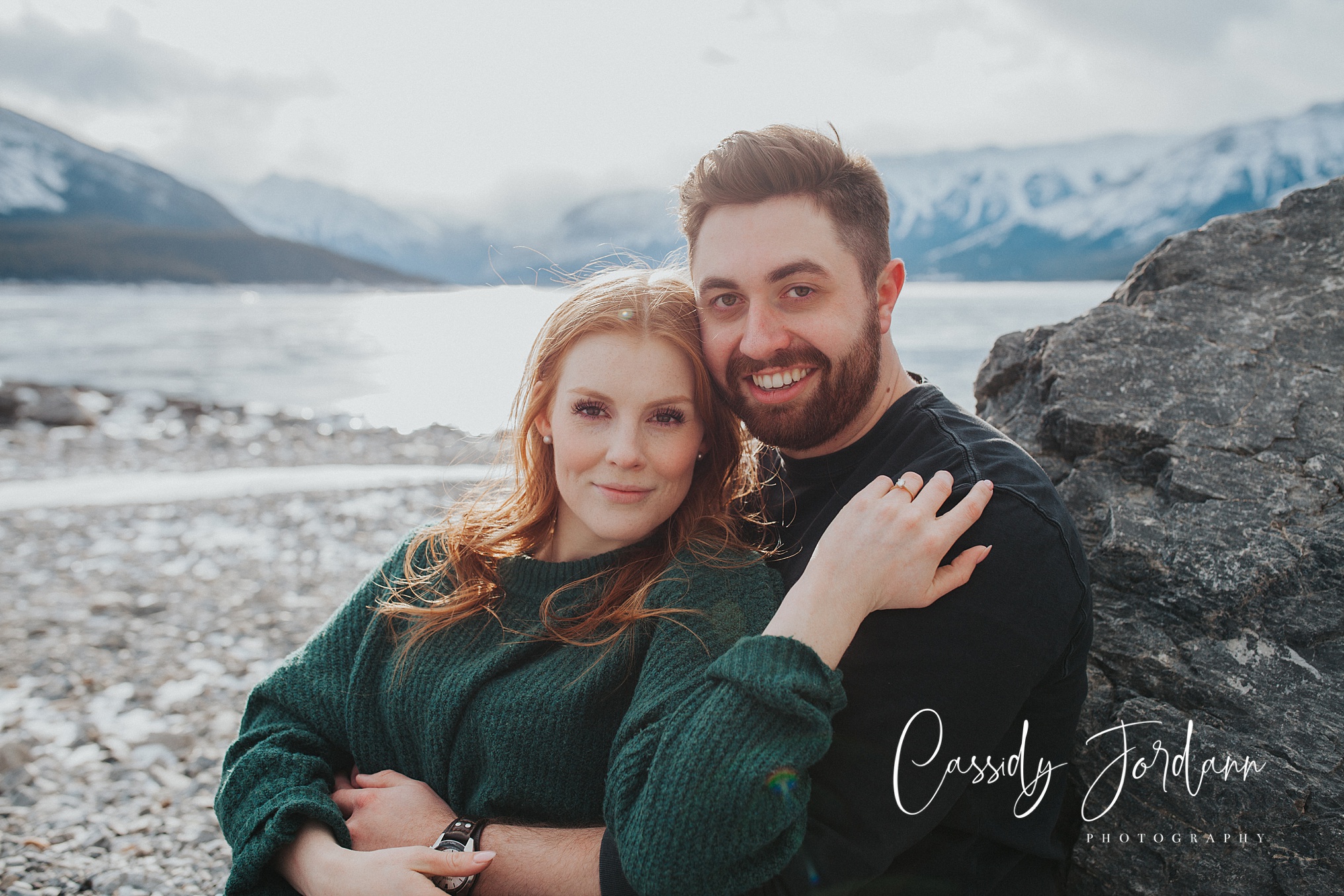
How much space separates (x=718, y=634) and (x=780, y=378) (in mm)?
1024

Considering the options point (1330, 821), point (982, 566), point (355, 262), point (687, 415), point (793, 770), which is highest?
point (355, 262)

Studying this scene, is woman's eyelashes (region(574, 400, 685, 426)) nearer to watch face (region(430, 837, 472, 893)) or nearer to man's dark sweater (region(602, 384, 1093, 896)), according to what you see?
man's dark sweater (region(602, 384, 1093, 896))

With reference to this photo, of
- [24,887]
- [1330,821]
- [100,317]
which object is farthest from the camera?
[100,317]

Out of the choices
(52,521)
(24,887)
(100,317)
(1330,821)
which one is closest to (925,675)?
(1330,821)

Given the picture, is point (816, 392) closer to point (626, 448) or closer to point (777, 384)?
point (777, 384)

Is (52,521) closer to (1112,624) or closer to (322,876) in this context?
(322,876)

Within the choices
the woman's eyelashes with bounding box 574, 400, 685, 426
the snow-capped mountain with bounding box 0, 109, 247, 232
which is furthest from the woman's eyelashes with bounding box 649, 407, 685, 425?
the snow-capped mountain with bounding box 0, 109, 247, 232

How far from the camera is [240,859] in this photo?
2543mm

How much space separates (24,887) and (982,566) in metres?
4.28

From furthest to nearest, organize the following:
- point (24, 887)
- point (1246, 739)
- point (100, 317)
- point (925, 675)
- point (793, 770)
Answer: point (100, 317), point (24, 887), point (1246, 739), point (925, 675), point (793, 770)

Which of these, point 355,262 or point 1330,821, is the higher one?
point 355,262

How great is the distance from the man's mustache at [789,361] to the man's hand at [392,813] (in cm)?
179

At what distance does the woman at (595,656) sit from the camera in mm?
1992

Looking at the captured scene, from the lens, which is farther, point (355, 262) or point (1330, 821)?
point (355, 262)
